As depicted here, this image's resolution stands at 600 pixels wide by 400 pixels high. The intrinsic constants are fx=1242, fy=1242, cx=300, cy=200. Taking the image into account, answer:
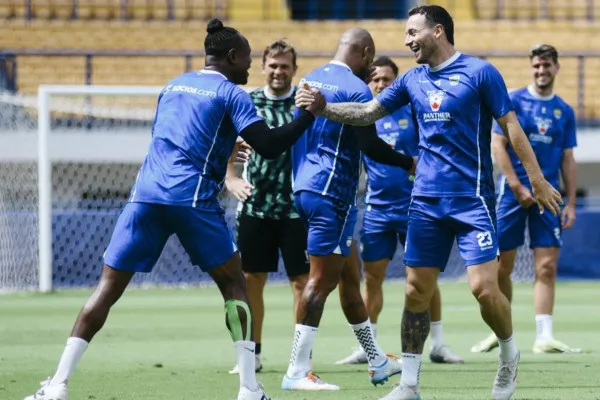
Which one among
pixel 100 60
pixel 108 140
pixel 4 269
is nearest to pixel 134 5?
pixel 100 60

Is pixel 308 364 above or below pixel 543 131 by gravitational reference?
below

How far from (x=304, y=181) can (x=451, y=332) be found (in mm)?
4106

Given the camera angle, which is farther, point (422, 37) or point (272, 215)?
point (272, 215)

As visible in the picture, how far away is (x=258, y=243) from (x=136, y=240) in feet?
8.22

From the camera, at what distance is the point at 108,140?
1859cm

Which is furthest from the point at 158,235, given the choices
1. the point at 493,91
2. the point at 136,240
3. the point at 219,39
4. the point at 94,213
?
the point at 94,213

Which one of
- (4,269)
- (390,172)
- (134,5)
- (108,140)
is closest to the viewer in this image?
(390,172)

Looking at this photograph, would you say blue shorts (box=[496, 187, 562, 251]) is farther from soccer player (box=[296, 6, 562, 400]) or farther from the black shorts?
soccer player (box=[296, 6, 562, 400])

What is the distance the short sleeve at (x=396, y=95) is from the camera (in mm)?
7426

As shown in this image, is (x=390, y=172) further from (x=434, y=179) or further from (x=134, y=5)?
(x=134, y=5)

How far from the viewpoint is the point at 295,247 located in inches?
360

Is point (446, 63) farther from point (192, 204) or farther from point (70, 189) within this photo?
point (70, 189)

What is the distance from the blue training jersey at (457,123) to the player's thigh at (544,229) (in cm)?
330

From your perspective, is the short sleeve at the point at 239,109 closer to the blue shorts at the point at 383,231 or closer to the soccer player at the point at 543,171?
the blue shorts at the point at 383,231
